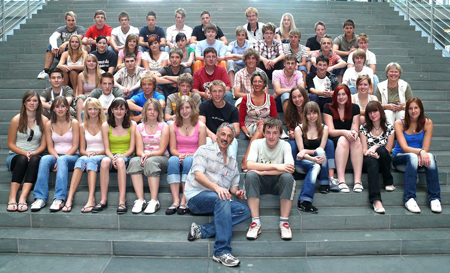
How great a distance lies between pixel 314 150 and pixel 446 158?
184cm

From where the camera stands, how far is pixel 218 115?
16.6 feet

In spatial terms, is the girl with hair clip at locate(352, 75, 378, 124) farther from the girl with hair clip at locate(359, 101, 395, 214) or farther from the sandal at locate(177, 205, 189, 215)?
the sandal at locate(177, 205, 189, 215)

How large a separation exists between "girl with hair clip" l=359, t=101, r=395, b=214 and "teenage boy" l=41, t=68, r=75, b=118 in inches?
143

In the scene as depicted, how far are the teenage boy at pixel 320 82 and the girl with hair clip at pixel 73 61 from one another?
11.0ft

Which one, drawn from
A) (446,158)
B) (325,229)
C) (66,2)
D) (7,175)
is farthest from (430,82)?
(66,2)

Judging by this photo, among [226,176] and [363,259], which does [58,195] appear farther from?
[363,259]

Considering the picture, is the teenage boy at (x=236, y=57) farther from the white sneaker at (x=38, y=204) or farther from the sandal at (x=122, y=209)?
the white sneaker at (x=38, y=204)

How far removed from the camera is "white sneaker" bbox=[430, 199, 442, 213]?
14.0 feet

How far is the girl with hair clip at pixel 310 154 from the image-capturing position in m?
4.29

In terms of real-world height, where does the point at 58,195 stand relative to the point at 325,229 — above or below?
above

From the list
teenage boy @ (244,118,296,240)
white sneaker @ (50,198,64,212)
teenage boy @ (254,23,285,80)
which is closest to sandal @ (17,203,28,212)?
white sneaker @ (50,198,64,212)

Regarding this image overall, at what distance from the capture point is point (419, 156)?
447 cm

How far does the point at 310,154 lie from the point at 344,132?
0.48 meters

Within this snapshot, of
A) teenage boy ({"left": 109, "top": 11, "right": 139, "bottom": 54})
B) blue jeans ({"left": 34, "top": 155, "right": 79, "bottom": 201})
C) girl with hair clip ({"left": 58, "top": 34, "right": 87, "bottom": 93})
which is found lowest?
blue jeans ({"left": 34, "top": 155, "right": 79, "bottom": 201})
